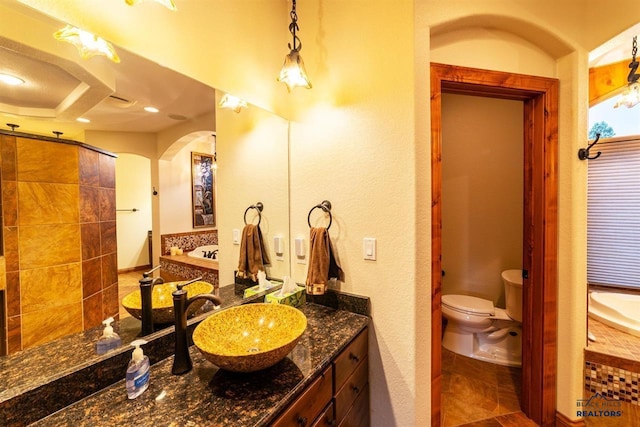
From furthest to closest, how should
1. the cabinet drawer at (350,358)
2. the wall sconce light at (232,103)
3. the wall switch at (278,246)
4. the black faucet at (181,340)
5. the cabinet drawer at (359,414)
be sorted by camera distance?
the wall switch at (278,246)
the wall sconce light at (232,103)
the cabinet drawer at (359,414)
the cabinet drawer at (350,358)
the black faucet at (181,340)

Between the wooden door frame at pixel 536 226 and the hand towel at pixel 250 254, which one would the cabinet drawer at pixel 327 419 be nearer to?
the wooden door frame at pixel 536 226

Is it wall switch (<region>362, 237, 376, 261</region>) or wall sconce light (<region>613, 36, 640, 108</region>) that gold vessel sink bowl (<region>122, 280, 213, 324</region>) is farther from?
wall sconce light (<region>613, 36, 640, 108</region>)

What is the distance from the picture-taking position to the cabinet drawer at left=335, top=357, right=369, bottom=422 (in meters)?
1.15

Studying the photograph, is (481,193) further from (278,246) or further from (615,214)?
(278,246)

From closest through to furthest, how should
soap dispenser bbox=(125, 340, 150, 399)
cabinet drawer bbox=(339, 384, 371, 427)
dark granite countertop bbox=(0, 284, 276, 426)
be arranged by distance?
1. dark granite countertop bbox=(0, 284, 276, 426)
2. soap dispenser bbox=(125, 340, 150, 399)
3. cabinet drawer bbox=(339, 384, 371, 427)

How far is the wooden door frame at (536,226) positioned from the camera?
1.48 metres

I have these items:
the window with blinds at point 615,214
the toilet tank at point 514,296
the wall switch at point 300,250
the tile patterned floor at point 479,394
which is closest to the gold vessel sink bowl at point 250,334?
the wall switch at point 300,250

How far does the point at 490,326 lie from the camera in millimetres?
2412

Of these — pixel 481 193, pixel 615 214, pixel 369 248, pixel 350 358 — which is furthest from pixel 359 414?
pixel 615 214

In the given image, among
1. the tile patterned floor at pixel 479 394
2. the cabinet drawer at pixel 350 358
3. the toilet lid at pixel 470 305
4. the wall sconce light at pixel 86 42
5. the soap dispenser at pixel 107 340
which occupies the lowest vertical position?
the tile patterned floor at pixel 479 394

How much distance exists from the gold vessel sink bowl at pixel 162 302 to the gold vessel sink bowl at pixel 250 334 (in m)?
0.16

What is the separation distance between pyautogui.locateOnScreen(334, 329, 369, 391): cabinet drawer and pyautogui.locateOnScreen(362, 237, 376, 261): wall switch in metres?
0.40

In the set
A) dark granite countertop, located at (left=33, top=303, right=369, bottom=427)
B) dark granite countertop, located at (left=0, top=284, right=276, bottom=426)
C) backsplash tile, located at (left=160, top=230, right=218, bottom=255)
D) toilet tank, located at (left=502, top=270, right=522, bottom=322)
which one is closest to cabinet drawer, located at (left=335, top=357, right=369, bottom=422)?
dark granite countertop, located at (left=33, top=303, right=369, bottom=427)
